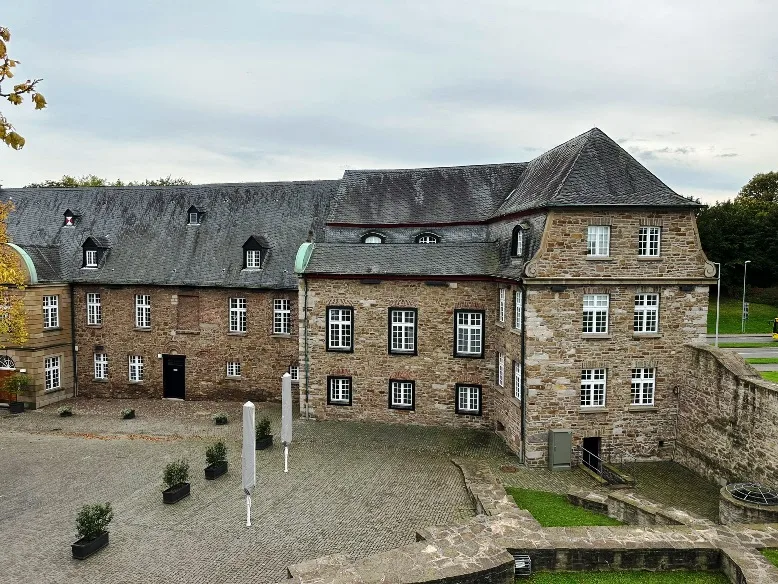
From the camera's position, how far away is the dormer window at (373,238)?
28.4 metres

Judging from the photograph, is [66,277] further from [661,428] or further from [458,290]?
[661,428]

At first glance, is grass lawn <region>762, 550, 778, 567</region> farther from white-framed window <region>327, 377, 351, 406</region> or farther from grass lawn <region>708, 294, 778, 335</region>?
grass lawn <region>708, 294, 778, 335</region>

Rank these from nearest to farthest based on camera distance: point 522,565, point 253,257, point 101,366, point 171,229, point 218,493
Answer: point 522,565, point 218,493, point 253,257, point 101,366, point 171,229

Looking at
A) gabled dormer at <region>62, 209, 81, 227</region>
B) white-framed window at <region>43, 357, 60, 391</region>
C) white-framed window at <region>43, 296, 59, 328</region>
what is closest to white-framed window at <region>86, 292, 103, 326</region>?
white-framed window at <region>43, 296, 59, 328</region>

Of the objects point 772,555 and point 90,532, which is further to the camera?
point 90,532

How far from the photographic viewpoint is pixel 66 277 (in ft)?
105

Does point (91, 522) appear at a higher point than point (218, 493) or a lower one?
higher

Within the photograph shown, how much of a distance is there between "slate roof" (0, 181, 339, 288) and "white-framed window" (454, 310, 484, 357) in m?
9.41

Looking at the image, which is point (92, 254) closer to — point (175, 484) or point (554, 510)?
point (175, 484)

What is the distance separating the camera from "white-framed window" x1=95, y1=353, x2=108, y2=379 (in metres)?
31.7

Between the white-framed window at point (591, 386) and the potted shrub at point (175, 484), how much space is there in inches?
538

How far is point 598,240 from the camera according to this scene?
66.7ft

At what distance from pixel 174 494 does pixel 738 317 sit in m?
53.5

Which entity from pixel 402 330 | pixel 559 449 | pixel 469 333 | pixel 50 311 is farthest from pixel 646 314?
pixel 50 311
